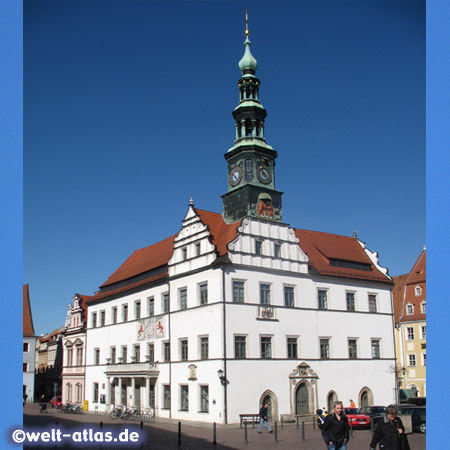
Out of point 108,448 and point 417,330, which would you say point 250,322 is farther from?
point 417,330

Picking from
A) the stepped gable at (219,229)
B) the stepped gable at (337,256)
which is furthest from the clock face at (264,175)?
the stepped gable at (337,256)

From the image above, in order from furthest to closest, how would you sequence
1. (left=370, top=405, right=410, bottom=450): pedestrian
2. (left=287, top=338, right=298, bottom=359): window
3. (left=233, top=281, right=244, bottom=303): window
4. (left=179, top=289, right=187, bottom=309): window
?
(left=179, top=289, right=187, bottom=309): window
(left=287, top=338, right=298, bottom=359): window
(left=233, top=281, right=244, bottom=303): window
(left=370, top=405, right=410, bottom=450): pedestrian

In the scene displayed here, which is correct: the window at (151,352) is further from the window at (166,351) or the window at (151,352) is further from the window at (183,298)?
the window at (183,298)

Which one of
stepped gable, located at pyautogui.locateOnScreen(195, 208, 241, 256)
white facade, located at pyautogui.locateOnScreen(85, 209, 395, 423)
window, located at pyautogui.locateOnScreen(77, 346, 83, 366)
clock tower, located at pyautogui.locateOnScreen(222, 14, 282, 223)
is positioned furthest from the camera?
window, located at pyautogui.locateOnScreen(77, 346, 83, 366)

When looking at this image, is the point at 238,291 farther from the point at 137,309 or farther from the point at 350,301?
the point at 137,309

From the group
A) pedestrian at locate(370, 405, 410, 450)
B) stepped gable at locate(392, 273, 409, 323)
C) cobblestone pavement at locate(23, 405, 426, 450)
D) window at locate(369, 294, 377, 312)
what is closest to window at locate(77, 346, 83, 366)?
cobblestone pavement at locate(23, 405, 426, 450)

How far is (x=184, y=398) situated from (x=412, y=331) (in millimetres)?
26399

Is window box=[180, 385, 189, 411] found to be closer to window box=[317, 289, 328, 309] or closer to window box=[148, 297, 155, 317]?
window box=[148, 297, 155, 317]

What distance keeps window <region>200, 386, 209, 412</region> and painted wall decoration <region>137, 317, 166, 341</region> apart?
5582 mm

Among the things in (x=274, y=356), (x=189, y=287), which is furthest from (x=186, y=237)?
(x=274, y=356)

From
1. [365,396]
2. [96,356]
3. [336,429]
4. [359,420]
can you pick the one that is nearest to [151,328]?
[96,356]

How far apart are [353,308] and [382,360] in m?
4.32

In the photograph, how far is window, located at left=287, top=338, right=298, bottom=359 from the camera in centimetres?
3369

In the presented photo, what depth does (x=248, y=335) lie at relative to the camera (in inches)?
1256
